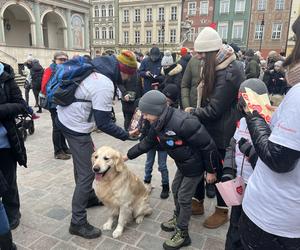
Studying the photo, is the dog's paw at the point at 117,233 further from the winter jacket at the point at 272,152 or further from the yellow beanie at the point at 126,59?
the winter jacket at the point at 272,152

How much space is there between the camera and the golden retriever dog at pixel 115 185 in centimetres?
304

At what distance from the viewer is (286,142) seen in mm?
1250

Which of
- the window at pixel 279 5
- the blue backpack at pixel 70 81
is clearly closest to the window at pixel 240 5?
the window at pixel 279 5

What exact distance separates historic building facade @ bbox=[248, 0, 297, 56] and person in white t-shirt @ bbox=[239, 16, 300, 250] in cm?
4386

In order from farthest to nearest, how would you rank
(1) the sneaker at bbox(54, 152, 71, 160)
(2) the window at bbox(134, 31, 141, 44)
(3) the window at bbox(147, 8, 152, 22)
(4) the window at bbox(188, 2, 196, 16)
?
(2) the window at bbox(134, 31, 141, 44) < (3) the window at bbox(147, 8, 152, 22) < (4) the window at bbox(188, 2, 196, 16) < (1) the sneaker at bbox(54, 152, 71, 160)

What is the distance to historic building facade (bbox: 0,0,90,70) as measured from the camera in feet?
91.4

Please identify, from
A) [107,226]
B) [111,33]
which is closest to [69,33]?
[111,33]

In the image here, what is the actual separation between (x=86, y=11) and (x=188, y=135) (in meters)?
34.8

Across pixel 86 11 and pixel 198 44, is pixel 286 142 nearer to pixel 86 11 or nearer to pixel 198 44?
pixel 198 44

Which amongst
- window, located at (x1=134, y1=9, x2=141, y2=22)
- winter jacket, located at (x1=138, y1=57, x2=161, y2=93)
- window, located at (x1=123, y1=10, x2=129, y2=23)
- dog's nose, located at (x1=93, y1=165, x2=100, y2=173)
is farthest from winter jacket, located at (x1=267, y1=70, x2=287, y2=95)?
window, located at (x1=123, y1=10, x2=129, y2=23)

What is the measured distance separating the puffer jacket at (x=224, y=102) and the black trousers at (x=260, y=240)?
5.02 ft

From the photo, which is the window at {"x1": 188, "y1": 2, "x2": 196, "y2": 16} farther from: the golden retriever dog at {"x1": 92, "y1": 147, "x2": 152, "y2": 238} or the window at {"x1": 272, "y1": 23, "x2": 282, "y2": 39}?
the golden retriever dog at {"x1": 92, "y1": 147, "x2": 152, "y2": 238}

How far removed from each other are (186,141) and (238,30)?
152 ft

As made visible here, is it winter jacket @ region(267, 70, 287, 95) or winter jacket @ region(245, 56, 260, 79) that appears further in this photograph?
winter jacket @ region(267, 70, 287, 95)
